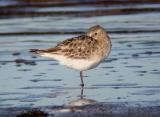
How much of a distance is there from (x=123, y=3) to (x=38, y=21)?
424 cm

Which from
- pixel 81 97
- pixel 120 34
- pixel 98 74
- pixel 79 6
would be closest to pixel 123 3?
pixel 79 6

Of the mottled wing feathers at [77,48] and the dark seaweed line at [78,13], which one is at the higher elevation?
the dark seaweed line at [78,13]

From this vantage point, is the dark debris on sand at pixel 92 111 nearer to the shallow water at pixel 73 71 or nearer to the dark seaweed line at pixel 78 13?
the shallow water at pixel 73 71

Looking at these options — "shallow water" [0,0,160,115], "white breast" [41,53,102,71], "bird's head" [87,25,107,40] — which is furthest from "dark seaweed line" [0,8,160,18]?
"white breast" [41,53,102,71]

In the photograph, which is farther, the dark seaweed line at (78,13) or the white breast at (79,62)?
the dark seaweed line at (78,13)

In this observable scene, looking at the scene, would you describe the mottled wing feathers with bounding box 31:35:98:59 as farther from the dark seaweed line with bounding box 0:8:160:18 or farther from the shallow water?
the dark seaweed line with bounding box 0:8:160:18

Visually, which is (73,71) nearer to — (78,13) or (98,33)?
(98,33)

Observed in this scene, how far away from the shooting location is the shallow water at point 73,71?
10945 millimetres

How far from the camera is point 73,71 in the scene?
518 inches

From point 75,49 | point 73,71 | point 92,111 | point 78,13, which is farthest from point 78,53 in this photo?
point 78,13

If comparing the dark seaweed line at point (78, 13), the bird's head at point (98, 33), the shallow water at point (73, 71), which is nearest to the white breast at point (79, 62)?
the shallow water at point (73, 71)

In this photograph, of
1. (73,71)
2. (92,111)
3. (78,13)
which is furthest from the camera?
(78,13)

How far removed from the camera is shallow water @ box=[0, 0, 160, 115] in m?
10.9

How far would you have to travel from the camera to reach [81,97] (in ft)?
35.9
